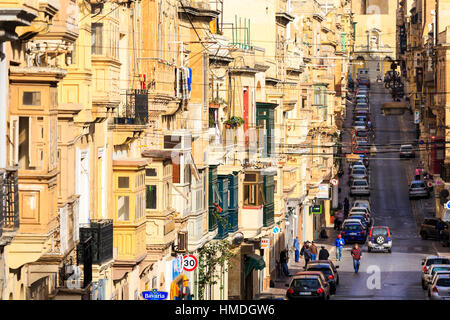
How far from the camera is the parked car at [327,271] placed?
5562cm

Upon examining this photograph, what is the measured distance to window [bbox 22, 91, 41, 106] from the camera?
78.2ft

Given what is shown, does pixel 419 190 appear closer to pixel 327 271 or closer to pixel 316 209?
pixel 316 209

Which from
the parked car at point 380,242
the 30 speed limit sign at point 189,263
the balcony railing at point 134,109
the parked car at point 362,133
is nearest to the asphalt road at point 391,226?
the parked car at point 380,242

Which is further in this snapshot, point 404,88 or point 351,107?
point 404,88

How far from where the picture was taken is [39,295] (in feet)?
90.2

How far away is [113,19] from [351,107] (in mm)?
123209

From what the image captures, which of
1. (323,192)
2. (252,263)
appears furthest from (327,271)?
(323,192)

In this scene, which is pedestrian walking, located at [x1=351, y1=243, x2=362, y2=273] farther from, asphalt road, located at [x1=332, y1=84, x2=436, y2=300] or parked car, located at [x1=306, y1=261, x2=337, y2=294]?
parked car, located at [x1=306, y1=261, x2=337, y2=294]

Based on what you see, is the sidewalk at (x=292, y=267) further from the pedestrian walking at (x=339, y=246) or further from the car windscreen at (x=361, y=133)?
the car windscreen at (x=361, y=133)

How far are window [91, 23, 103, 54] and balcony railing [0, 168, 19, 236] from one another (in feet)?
32.8
